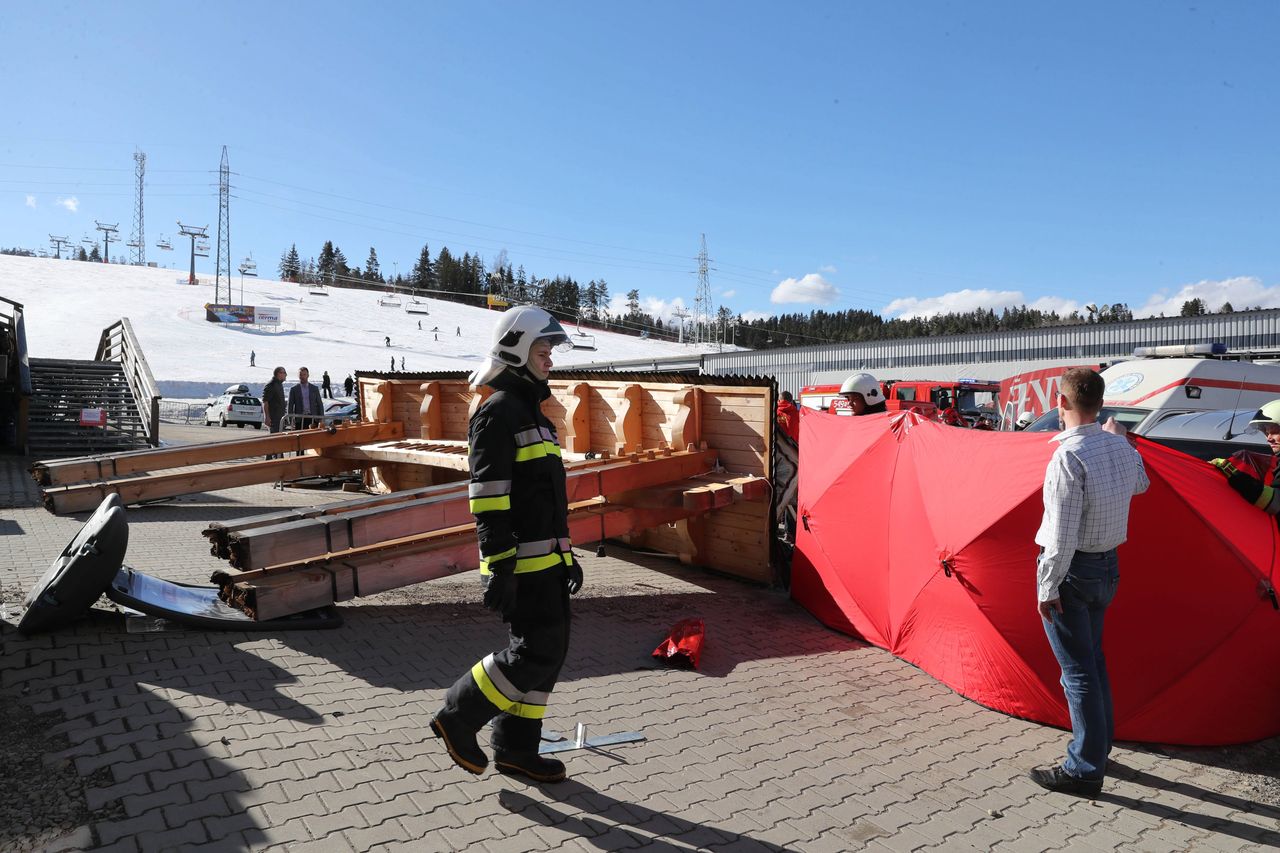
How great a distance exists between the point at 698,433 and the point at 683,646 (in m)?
2.84

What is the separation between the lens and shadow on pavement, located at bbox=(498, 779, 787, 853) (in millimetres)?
3123

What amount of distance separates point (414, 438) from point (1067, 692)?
9.76 metres

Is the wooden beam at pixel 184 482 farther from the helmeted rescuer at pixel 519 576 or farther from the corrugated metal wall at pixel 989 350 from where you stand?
the corrugated metal wall at pixel 989 350

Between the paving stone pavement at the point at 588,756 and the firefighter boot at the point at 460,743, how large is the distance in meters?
0.13

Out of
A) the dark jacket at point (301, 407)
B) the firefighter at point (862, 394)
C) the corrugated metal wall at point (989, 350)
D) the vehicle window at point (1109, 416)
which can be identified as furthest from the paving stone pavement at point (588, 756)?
the corrugated metal wall at point (989, 350)

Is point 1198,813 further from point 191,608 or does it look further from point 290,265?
point 290,265

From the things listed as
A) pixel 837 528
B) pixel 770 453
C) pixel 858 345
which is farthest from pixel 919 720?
pixel 858 345

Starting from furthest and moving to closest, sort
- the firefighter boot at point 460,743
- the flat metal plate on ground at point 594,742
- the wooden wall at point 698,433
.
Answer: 1. the wooden wall at point 698,433
2. the flat metal plate on ground at point 594,742
3. the firefighter boot at point 460,743

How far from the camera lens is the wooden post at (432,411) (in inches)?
440

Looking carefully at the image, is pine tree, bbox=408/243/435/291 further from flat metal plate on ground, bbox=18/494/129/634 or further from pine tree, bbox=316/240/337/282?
flat metal plate on ground, bbox=18/494/129/634

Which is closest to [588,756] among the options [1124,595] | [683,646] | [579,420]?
[683,646]

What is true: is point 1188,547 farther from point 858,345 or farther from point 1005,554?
point 858,345

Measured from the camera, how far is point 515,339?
3598 mm

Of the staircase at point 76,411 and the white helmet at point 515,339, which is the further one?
the staircase at point 76,411
